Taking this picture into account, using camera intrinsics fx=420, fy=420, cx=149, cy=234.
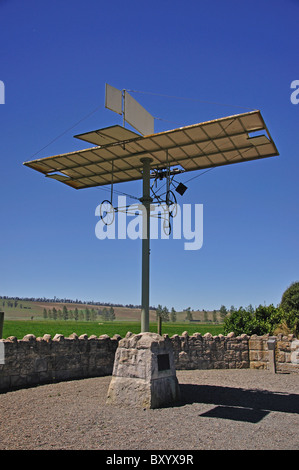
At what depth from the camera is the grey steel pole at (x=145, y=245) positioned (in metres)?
12.5

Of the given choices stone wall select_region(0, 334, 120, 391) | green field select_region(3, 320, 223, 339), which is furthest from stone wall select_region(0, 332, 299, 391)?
green field select_region(3, 320, 223, 339)

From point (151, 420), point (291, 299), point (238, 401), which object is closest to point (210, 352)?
point (238, 401)

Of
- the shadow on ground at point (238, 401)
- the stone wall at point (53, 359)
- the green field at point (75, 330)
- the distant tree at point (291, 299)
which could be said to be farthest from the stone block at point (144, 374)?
the green field at point (75, 330)

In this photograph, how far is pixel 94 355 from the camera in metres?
16.1

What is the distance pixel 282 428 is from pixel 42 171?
10.9 meters

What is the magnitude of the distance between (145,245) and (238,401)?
16.9 ft

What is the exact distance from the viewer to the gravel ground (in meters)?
7.29

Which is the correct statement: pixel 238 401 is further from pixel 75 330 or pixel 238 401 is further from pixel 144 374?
pixel 75 330

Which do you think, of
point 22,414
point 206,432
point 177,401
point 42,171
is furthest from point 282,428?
point 42,171

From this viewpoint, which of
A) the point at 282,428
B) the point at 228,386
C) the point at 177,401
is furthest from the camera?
the point at 228,386

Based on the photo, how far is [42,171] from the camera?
1478cm

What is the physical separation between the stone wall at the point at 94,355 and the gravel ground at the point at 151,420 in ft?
2.60

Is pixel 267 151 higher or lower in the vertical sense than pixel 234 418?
higher

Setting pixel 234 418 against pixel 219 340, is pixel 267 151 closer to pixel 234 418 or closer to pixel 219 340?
pixel 234 418
